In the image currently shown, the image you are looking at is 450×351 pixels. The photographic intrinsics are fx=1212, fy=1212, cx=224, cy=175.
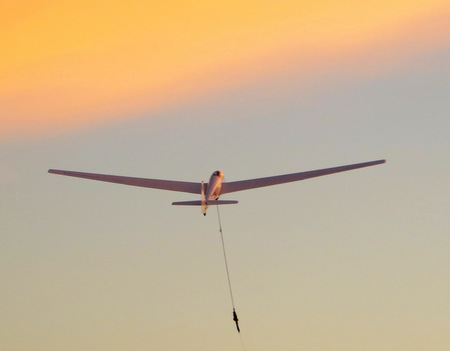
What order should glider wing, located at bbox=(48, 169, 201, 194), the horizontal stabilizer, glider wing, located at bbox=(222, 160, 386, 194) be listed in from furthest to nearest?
glider wing, located at bbox=(48, 169, 201, 194), glider wing, located at bbox=(222, 160, 386, 194), the horizontal stabilizer

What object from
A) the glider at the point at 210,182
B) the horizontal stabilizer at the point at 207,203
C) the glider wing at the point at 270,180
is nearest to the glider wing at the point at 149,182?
the glider at the point at 210,182

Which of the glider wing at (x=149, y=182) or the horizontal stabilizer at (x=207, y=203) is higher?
the glider wing at (x=149, y=182)

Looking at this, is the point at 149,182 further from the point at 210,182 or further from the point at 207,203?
the point at 207,203

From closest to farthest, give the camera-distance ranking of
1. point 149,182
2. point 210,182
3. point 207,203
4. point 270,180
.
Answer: point 207,203, point 210,182, point 270,180, point 149,182

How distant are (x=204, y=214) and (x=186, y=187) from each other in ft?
38.8

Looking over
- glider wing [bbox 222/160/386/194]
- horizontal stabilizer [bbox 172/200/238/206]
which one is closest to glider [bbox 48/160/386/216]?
glider wing [bbox 222/160/386/194]

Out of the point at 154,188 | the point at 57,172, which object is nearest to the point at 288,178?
the point at 154,188

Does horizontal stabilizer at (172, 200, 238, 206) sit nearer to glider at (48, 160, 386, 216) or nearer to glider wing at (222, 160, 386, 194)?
glider at (48, 160, 386, 216)

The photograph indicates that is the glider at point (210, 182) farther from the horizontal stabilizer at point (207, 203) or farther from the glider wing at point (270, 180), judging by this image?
the horizontal stabilizer at point (207, 203)

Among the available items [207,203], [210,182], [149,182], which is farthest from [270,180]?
[207,203]

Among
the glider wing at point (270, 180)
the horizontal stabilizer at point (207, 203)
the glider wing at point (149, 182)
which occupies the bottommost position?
the horizontal stabilizer at point (207, 203)

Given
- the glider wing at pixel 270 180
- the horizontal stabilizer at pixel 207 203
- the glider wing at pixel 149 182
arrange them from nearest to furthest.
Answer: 1. the horizontal stabilizer at pixel 207 203
2. the glider wing at pixel 270 180
3. the glider wing at pixel 149 182

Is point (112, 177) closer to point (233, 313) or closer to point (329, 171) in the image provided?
point (329, 171)

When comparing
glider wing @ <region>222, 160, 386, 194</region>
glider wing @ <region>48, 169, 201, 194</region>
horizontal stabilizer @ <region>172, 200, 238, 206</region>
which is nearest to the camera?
horizontal stabilizer @ <region>172, 200, 238, 206</region>
